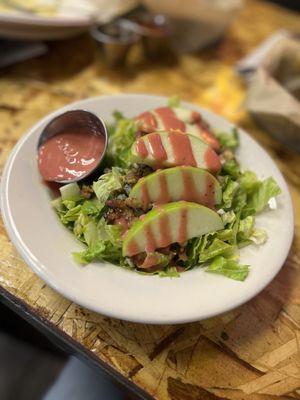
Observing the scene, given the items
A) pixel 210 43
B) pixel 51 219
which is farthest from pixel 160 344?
pixel 210 43

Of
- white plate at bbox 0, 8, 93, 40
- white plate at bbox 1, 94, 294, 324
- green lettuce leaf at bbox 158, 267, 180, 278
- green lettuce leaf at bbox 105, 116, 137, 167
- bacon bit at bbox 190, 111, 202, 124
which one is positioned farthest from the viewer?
white plate at bbox 0, 8, 93, 40

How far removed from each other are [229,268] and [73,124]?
0.65 meters

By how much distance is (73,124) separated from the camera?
133 centimetres

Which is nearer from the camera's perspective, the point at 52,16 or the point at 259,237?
the point at 259,237

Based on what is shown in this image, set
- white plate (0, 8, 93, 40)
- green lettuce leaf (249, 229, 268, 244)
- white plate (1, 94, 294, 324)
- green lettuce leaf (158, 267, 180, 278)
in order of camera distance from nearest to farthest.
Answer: white plate (1, 94, 294, 324)
green lettuce leaf (158, 267, 180, 278)
green lettuce leaf (249, 229, 268, 244)
white plate (0, 8, 93, 40)

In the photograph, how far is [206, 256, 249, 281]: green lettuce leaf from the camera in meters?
1.07

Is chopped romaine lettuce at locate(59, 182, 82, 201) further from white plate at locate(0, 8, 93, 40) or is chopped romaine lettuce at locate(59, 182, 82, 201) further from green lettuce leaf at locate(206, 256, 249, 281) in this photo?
white plate at locate(0, 8, 93, 40)

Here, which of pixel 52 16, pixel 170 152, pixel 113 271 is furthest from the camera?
pixel 52 16

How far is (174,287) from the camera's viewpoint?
103 cm

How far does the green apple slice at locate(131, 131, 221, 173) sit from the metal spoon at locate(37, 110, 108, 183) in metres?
0.16

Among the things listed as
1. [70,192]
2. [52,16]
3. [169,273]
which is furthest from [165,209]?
[52,16]

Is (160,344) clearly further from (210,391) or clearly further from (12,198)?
(12,198)

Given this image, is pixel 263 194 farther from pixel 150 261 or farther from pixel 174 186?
pixel 150 261

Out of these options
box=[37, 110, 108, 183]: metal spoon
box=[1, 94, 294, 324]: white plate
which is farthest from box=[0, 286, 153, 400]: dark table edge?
box=[37, 110, 108, 183]: metal spoon
